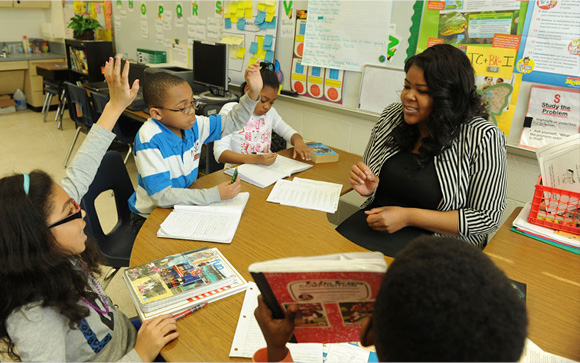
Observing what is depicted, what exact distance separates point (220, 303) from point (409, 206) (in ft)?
2.93

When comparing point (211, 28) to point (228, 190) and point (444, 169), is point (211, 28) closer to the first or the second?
point (228, 190)

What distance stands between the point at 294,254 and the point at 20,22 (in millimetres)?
6800

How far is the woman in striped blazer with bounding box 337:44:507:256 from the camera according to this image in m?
1.39

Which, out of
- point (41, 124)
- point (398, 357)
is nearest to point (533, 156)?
point (398, 357)

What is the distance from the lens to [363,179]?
1.52 metres

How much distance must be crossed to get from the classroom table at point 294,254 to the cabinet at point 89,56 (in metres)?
3.74

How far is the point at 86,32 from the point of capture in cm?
485

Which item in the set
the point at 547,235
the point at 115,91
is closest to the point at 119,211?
the point at 115,91

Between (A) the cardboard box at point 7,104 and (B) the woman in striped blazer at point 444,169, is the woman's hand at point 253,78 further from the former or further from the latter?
(A) the cardboard box at point 7,104

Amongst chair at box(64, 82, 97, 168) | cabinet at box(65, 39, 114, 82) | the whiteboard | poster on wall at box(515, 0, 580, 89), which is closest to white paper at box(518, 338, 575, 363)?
poster on wall at box(515, 0, 580, 89)

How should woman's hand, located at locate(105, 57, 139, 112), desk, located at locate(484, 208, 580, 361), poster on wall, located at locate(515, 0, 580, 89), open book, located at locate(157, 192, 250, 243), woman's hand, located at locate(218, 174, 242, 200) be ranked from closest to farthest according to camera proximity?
desk, located at locate(484, 208, 580, 361) → woman's hand, located at locate(105, 57, 139, 112) → open book, located at locate(157, 192, 250, 243) → woman's hand, located at locate(218, 174, 242, 200) → poster on wall, located at locate(515, 0, 580, 89)

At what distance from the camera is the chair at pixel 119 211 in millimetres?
1570

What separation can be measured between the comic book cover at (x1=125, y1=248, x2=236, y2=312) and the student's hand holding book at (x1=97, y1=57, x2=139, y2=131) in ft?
1.54

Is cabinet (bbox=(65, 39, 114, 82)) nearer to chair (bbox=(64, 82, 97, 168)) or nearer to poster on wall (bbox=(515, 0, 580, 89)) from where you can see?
chair (bbox=(64, 82, 97, 168))
